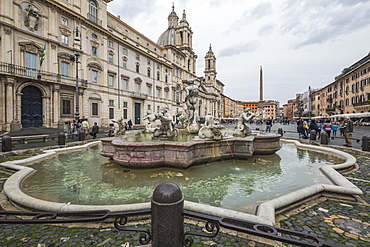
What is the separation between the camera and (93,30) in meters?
25.7

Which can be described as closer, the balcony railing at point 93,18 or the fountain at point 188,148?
the fountain at point 188,148

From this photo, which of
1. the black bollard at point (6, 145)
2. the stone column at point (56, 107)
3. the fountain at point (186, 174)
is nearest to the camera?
the fountain at point (186, 174)

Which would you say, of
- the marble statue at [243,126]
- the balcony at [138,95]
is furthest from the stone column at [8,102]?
the marble statue at [243,126]

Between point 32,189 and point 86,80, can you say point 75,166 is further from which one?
point 86,80

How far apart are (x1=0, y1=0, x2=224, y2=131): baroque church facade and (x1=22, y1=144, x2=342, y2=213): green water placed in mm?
6006

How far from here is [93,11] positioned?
26406 millimetres

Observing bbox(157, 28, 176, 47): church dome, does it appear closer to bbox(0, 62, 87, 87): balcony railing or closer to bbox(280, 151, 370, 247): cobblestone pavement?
bbox(0, 62, 87, 87): balcony railing

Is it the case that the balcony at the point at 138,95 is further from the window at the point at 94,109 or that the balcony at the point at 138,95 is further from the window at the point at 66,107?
the window at the point at 66,107

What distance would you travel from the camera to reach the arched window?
25.7 metres

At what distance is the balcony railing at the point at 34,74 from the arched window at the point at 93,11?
32.8 feet

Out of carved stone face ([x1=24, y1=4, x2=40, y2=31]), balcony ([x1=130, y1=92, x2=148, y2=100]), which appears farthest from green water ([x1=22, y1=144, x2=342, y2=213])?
balcony ([x1=130, y1=92, x2=148, y2=100])

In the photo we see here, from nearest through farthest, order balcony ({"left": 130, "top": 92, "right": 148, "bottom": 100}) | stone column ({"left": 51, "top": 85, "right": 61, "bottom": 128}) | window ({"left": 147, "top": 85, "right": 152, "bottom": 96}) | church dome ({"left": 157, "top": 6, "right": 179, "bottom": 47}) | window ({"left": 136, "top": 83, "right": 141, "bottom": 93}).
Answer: stone column ({"left": 51, "top": 85, "right": 61, "bottom": 128}), balcony ({"left": 130, "top": 92, "right": 148, "bottom": 100}), window ({"left": 136, "top": 83, "right": 141, "bottom": 93}), window ({"left": 147, "top": 85, "right": 152, "bottom": 96}), church dome ({"left": 157, "top": 6, "right": 179, "bottom": 47})

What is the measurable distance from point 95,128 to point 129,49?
24.2 meters

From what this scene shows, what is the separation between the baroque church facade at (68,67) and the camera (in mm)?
17188
